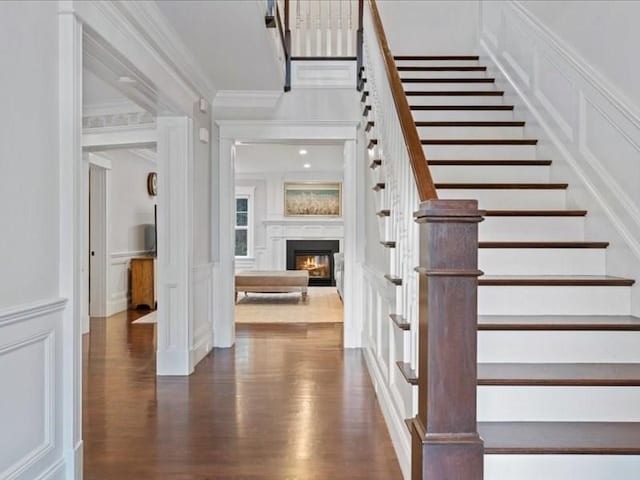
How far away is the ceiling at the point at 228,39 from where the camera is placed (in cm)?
291

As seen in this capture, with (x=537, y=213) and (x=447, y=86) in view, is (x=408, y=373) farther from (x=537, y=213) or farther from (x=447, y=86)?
(x=447, y=86)

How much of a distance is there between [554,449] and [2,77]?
7.61 feet

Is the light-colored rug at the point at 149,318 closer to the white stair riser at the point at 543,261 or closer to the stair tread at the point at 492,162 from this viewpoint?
the stair tread at the point at 492,162

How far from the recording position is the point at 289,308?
277 inches

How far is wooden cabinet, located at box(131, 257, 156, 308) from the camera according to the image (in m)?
7.02

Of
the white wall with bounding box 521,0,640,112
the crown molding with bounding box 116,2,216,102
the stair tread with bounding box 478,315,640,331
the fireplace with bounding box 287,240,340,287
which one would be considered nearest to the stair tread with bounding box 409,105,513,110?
the white wall with bounding box 521,0,640,112

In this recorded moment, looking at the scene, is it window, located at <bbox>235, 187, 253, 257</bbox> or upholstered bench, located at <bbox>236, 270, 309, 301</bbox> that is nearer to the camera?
upholstered bench, located at <bbox>236, 270, 309, 301</bbox>

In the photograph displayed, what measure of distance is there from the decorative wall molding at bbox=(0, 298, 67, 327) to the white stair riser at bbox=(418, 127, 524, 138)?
110 inches

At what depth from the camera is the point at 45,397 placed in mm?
1891

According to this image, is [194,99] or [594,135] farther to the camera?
[194,99]

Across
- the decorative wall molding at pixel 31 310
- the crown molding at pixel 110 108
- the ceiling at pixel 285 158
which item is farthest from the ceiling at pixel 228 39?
the ceiling at pixel 285 158

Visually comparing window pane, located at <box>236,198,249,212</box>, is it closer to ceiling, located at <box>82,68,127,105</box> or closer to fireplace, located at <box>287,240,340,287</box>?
fireplace, located at <box>287,240,340,287</box>

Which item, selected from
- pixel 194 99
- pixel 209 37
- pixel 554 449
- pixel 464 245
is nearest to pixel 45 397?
pixel 464 245

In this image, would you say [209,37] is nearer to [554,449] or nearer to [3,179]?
[3,179]
